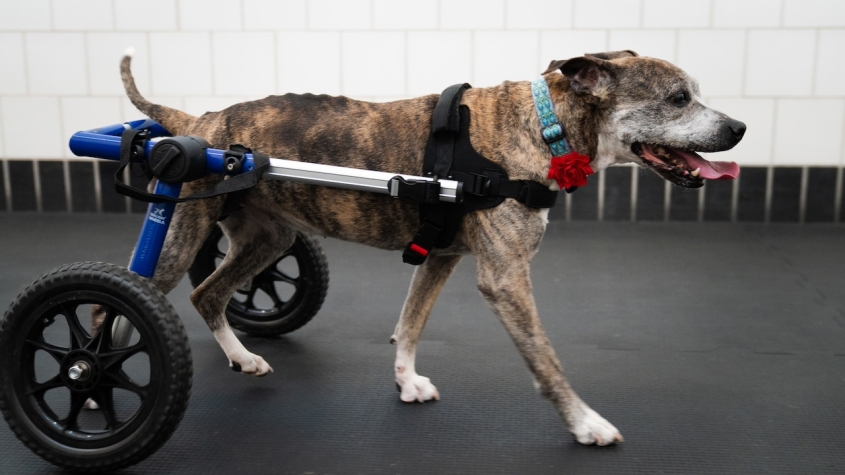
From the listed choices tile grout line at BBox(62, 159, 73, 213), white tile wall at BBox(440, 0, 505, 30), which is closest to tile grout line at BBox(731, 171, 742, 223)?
white tile wall at BBox(440, 0, 505, 30)

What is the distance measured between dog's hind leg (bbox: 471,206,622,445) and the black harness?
0.19 ft

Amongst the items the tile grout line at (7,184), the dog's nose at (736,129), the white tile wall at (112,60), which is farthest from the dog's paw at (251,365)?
the tile grout line at (7,184)

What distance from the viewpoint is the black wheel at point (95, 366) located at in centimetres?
199

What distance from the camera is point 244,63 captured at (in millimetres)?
4895

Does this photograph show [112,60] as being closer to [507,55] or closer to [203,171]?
[507,55]

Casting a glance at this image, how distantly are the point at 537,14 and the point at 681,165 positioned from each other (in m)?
2.71

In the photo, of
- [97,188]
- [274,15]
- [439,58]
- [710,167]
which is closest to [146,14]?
[274,15]

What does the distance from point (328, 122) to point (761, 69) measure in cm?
319

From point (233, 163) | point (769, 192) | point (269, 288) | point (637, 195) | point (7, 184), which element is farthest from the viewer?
point (7, 184)

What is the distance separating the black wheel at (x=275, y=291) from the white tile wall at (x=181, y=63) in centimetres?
200

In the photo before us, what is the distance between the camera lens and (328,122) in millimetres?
2422

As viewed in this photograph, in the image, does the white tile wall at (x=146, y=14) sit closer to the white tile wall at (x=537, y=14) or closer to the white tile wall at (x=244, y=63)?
the white tile wall at (x=244, y=63)

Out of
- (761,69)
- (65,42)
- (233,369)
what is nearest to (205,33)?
(65,42)

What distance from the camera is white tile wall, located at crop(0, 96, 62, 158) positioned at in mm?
5004
